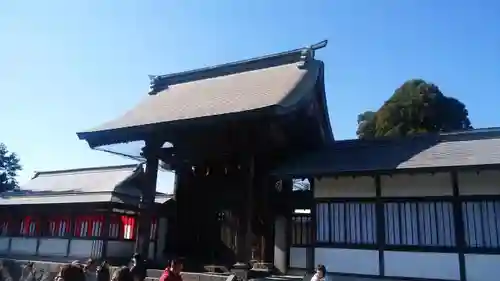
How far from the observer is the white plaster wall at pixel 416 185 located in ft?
36.9

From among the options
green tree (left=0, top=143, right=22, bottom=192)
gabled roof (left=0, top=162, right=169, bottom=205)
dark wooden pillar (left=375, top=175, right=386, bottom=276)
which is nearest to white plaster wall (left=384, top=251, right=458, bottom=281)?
dark wooden pillar (left=375, top=175, right=386, bottom=276)

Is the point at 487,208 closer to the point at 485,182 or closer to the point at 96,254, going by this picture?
the point at 485,182

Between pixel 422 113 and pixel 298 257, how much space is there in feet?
90.9

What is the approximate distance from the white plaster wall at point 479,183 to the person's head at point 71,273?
363 inches

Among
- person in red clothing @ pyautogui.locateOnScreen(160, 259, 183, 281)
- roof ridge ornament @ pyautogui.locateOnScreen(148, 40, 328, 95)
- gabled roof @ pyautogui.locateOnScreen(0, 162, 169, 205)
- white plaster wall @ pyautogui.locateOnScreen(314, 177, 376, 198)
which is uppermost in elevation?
roof ridge ornament @ pyautogui.locateOnScreen(148, 40, 328, 95)

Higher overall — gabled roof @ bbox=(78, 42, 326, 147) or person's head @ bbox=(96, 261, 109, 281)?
gabled roof @ bbox=(78, 42, 326, 147)

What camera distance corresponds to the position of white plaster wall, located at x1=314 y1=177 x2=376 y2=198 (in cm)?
1207

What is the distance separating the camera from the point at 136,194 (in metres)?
20.4

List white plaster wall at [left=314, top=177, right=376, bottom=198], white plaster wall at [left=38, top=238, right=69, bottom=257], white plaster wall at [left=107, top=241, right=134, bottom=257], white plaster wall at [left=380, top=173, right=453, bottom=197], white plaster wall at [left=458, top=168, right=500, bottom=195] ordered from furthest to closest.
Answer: white plaster wall at [left=38, top=238, right=69, bottom=257]
white plaster wall at [left=107, top=241, right=134, bottom=257]
white plaster wall at [left=314, top=177, right=376, bottom=198]
white plaster wall at [left=380, top=173, right=453, bottom=197]
white plaster wall at [left=458, top=168, right=500, bottom=195]

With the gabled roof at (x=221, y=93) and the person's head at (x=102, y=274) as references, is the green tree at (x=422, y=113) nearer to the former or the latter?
the gabled roof at (x=221, y=93)

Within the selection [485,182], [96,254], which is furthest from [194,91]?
[485,182]

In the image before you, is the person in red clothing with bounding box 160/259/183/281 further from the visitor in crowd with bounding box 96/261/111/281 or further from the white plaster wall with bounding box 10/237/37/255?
the white plaster wall with bounding box 10/237/37/255

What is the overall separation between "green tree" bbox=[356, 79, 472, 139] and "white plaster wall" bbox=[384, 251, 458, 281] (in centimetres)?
2632

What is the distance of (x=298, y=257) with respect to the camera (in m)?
13.3
